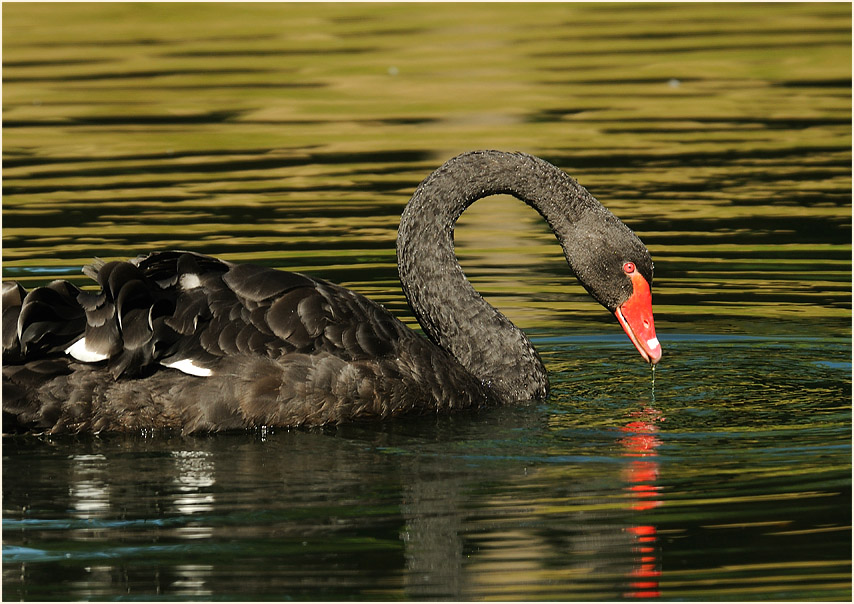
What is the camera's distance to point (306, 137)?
1708cm

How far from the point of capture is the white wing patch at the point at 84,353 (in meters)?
7.36

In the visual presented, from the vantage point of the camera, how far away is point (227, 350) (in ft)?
24.8

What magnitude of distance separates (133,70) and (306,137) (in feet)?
18.4

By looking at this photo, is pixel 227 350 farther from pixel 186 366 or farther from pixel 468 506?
pixel 468 506

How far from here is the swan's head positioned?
8.30 m

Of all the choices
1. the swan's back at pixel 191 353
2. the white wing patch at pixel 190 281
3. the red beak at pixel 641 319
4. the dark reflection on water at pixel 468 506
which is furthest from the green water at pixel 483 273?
the white wing patch at pixel 190 281

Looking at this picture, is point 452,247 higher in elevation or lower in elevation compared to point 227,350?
higher

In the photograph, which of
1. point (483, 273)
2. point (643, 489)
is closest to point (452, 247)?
point (643, 489)

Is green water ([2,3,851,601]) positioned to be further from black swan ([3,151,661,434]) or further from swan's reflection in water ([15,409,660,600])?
black swan ([3,151,661,434])

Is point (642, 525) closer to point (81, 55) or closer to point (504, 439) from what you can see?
point (504, 439)

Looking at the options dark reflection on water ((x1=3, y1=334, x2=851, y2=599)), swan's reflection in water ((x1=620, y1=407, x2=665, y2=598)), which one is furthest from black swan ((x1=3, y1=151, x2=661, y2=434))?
swan's reflection in water ((x1=620, y1=407, x2=665, y2=598))

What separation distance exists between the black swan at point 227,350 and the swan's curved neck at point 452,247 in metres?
0.16

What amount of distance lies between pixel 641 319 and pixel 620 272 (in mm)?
265

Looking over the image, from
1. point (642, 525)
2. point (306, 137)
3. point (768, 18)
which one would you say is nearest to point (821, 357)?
point (642, 525)
